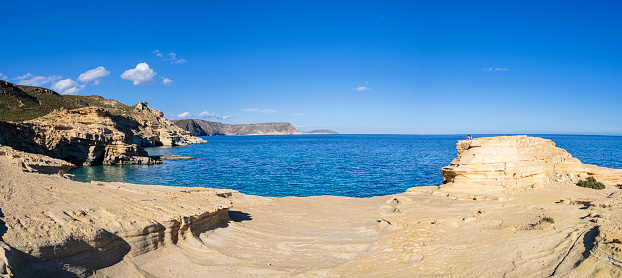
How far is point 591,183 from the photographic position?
1788 cm

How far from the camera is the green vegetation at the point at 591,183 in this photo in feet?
57.8

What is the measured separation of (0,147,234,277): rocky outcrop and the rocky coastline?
0.02 metres

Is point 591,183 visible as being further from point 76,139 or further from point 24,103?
point 24,103

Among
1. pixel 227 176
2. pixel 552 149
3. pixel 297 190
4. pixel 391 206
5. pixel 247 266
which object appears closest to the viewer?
pixel 247 266

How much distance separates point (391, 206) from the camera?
17.4 metres

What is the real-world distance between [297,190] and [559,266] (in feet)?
68.6

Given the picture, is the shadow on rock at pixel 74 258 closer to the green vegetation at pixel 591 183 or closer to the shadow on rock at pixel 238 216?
the shadow on rock at pixel 238 216

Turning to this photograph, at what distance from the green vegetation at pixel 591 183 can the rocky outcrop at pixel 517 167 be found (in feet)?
1.30

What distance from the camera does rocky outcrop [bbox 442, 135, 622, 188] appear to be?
1841 cm

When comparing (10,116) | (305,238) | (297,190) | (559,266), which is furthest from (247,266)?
(10,116)

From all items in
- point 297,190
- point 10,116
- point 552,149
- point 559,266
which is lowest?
point 297,190

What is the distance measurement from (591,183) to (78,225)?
885 inches

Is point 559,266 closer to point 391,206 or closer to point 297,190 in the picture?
point 391,206

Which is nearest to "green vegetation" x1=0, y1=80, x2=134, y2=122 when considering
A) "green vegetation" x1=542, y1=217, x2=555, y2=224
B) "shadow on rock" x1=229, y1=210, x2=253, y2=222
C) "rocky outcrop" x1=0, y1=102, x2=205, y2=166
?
"rocky outcrop" x1=0, y1=102, x2=205, y2=166
